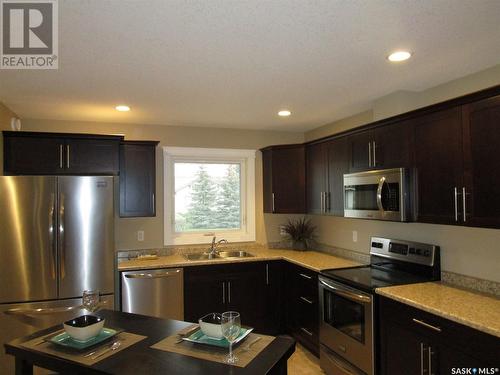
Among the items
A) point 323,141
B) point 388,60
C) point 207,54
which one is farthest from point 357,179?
point 207,54

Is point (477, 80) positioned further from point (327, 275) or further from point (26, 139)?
point (26, 139)

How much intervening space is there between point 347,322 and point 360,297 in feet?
1.05

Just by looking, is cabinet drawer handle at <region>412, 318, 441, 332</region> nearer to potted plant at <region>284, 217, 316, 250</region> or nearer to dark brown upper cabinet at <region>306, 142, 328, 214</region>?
dark brown upper cabinet at <region>306, 142, 328, 214</region>

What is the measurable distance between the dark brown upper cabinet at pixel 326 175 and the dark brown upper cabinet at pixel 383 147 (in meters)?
0.17

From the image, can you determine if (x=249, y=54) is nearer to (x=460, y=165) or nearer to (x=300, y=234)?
(x=460, y=165)

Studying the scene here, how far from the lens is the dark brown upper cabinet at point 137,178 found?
377cm

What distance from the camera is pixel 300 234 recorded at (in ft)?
14.5

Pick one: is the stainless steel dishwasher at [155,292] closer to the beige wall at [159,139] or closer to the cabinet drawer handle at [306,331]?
the beige wall at [159,139]

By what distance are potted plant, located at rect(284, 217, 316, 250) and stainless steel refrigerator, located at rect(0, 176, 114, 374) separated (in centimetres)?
219

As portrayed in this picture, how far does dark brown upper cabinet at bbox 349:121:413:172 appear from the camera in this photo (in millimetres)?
2740

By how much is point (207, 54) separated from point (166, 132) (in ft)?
7.31

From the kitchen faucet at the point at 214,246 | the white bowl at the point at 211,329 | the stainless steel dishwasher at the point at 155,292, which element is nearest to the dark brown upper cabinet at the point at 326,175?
the kitchen faucet at the point at 214,246

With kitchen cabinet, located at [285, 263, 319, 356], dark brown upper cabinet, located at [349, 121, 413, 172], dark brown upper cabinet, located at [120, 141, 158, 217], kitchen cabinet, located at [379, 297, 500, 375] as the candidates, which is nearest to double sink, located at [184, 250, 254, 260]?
kitchen cabinet, located at [285, 263, 319, 356]

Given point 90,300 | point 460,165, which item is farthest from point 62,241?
point 460,165
